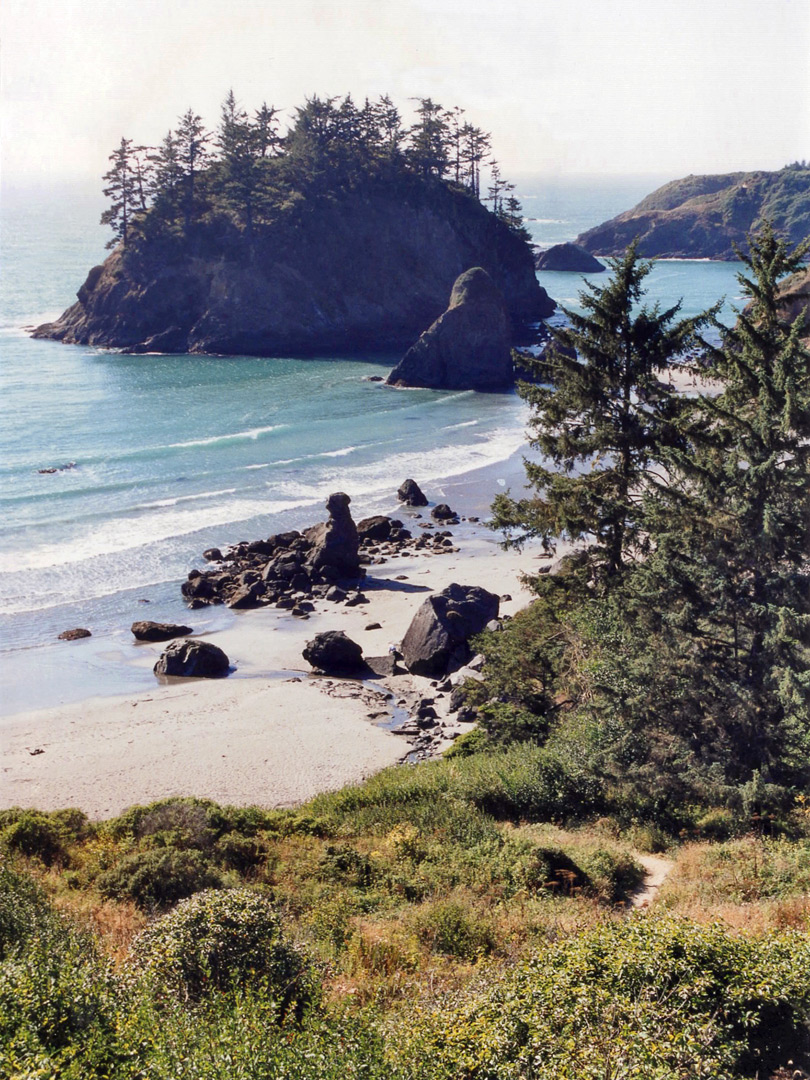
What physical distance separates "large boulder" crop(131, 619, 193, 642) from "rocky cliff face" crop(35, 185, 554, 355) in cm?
6678

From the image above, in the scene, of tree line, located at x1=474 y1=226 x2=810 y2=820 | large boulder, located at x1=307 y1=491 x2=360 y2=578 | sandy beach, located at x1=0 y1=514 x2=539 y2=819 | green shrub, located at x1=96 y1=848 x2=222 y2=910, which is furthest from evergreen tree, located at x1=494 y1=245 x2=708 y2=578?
large boulder, located at x1=307 y1=491 x2=360 y2=578

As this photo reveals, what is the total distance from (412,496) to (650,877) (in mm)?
38277

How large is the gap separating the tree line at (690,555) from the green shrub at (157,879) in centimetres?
780

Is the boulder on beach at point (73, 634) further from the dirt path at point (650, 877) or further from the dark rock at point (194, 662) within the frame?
the dirt path at point (650, 877)

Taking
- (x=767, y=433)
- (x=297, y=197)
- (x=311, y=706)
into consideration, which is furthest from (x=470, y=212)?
(x=767, y=433)

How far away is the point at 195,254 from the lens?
10012cm

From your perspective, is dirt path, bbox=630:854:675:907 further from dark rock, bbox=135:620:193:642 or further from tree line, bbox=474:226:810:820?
dark rock, bbox=135:620:193:642

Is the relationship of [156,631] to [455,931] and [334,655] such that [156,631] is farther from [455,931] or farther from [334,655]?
[455,931]

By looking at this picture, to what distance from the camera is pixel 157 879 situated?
14398 millimetres

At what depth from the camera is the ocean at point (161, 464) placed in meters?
37.5

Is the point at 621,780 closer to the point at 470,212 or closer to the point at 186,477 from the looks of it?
the point at 186,477

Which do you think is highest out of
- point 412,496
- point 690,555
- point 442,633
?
point 690,555

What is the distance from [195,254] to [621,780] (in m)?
94.8

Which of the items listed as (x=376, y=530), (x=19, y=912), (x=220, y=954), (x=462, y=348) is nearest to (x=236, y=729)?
(x=19, y=912)
